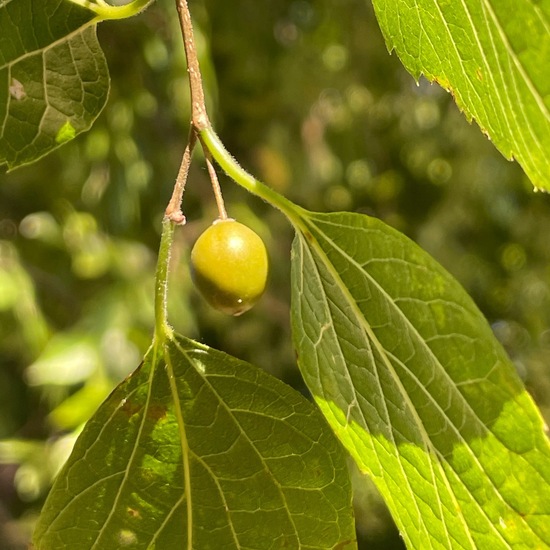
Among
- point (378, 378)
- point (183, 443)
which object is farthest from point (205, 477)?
point (378, 378)

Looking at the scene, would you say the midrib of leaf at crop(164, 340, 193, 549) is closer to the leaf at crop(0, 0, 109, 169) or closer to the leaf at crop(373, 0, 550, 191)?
the leaf at crop(0, 0, 109, 169)

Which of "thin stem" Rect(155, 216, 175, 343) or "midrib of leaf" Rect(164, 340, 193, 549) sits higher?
"thin stem" Rect(155, 216, 175, 343)

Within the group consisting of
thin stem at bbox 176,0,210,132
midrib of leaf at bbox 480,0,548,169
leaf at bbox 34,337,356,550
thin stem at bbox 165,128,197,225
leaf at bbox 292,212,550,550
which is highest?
midrib of leaf at bbox 480,0,548,169

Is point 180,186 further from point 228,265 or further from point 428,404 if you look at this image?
point 428,404

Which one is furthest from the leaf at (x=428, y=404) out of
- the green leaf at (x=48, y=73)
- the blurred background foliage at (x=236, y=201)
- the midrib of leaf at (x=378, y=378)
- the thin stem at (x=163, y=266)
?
the blurred background foliage at (x=236, y=201)

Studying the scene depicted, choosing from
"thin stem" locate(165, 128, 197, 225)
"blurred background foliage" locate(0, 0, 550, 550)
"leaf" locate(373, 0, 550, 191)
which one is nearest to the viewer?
"leaf" locate(373, 0, 550, 191)

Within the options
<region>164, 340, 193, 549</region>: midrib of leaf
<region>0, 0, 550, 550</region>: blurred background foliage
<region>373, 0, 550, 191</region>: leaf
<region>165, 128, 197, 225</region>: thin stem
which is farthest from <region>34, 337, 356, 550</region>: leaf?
<region>0, 0, 550, 550</region>: blurred background foliage

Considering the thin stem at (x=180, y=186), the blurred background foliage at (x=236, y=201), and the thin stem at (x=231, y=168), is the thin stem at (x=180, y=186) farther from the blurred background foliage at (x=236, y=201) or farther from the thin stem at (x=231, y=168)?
the blurred background foliage at (x=236, y=201)
